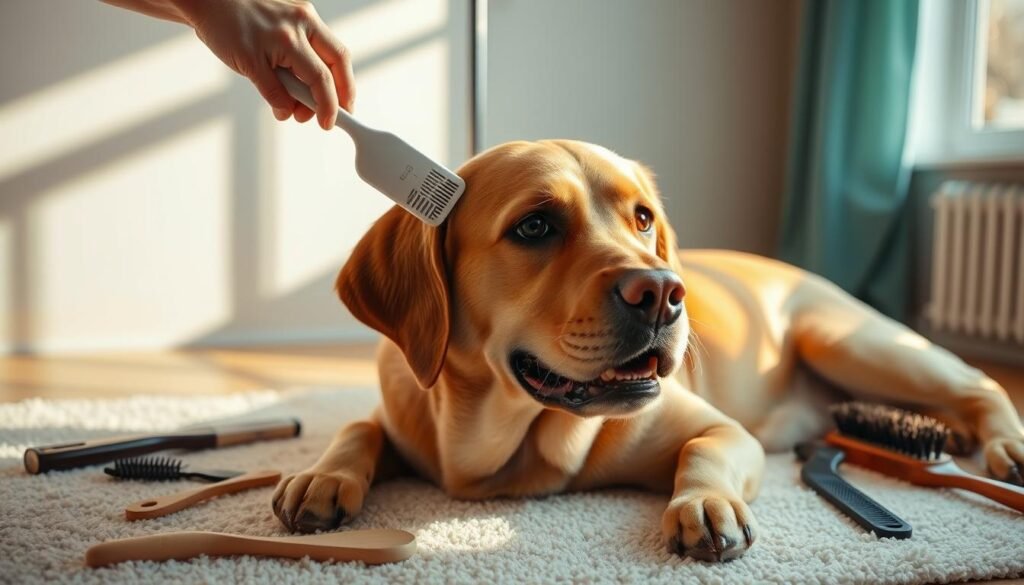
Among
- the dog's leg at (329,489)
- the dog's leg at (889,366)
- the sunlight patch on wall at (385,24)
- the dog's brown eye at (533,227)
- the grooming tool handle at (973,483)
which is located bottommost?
the grooming tool handle at (973,483)

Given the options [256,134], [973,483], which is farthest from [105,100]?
[973,483]

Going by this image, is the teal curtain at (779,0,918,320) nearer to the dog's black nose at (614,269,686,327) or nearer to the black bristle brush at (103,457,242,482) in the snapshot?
the dog's black nose at (614,269,686,327)

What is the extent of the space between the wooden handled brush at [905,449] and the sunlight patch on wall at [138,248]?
3.46m

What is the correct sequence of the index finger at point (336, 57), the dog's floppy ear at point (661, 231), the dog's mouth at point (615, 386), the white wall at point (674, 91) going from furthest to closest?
Answer: the white wall at point (674, 91)
the dog's floppy ear at point (661, 231)
the index finger at point (336, 57)
the dog's mouth at point (615, 386)

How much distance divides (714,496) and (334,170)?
362 centimetres

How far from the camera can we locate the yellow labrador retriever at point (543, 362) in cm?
148

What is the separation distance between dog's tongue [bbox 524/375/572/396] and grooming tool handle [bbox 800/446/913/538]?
2.06 feet

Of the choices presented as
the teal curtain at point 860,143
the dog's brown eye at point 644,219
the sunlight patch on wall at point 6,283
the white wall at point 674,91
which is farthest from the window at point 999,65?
the sunlight patch on wall at point 6,283

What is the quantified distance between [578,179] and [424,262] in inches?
13.3

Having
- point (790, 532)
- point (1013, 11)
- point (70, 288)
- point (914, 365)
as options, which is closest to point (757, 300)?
point (914, 365)

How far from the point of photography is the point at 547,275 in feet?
5.18

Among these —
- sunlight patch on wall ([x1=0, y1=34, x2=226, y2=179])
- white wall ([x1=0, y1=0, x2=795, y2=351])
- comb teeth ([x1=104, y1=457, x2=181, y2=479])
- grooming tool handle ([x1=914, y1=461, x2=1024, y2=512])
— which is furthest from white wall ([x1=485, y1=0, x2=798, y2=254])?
grooming tool handle ([x1=914, y1=461, x2=1024, y2=512])

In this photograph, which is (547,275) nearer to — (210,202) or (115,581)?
(115,581)

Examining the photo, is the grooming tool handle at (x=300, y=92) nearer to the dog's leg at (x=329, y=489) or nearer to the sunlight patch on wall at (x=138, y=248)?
the dog's leg at (x=329, y=489)
